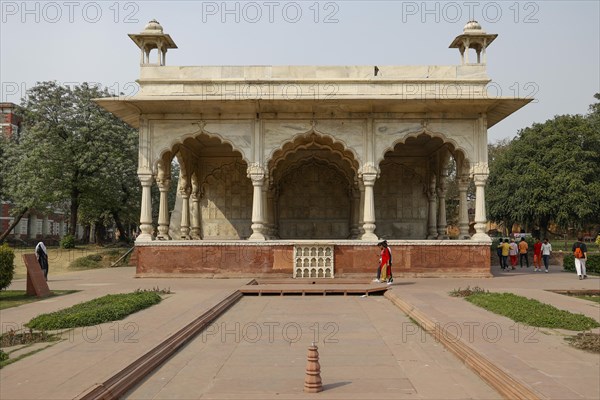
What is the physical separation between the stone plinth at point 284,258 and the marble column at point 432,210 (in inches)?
225

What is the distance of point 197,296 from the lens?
12867 mm

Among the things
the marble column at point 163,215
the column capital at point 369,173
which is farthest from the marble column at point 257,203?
the marble column at point 163,215

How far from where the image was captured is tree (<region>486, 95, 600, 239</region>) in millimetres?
35938

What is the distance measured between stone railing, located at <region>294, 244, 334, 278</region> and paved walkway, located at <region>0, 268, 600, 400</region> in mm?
5964

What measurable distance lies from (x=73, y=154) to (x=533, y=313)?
2821 centimetres

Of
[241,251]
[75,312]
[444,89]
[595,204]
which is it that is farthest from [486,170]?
[595,204]

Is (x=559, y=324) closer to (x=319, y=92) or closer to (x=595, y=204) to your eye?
(x=319, y=92)

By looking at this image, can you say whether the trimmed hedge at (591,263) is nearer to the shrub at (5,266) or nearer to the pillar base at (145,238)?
the pillar base at (145,238)

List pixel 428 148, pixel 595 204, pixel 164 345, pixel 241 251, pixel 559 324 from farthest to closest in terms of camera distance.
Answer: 1. pixel 595 204
2. pixel 428 148
3. pixel 241 251
4. pixel 559 324
5. pixel 164 345

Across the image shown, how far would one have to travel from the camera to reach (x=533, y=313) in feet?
31.3

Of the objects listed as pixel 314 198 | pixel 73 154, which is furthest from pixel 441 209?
pixel 73 154

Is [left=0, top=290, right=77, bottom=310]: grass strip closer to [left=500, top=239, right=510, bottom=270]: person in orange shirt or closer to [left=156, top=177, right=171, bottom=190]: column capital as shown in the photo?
[left=156, top=177, right=171, bottom=190]: column capital

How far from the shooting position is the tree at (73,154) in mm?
30409

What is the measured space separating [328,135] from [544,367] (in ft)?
44.0
